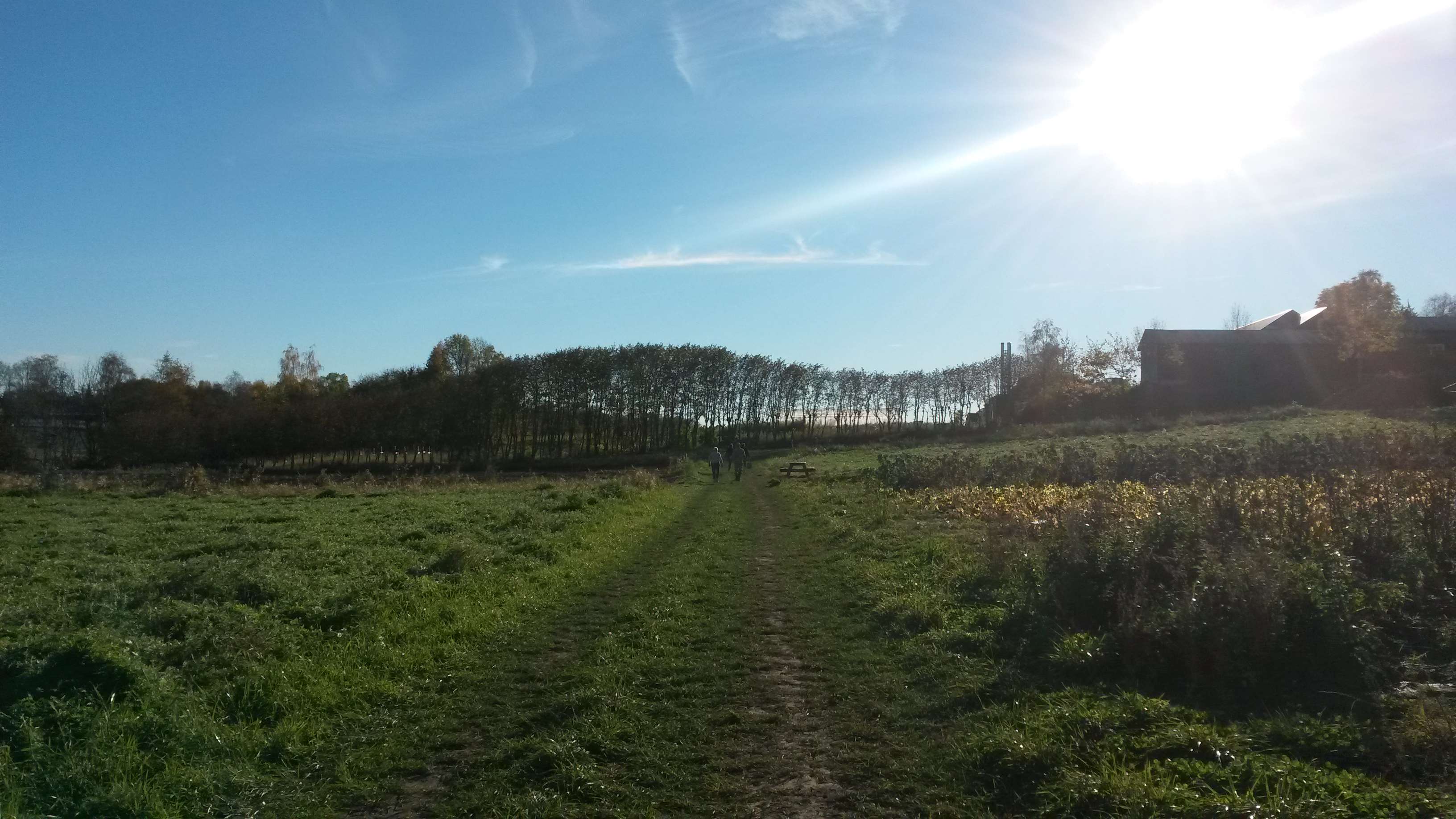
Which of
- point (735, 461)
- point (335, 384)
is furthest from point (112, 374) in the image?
point (735, 461)

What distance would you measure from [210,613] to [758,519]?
48.0 feet

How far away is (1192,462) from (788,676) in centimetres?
1902

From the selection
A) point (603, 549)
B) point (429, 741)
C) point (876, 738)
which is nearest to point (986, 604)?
point (876, 738)

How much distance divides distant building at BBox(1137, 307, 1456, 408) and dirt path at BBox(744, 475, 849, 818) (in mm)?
67199

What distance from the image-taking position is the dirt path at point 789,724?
5.30m

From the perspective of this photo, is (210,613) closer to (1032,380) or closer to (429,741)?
(429,741)

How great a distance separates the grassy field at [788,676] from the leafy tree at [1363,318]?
65.6 metres

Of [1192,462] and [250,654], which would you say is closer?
[250,654]

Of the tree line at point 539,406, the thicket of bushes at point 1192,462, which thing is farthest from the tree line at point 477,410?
the thicket of bushes at point 1192,462

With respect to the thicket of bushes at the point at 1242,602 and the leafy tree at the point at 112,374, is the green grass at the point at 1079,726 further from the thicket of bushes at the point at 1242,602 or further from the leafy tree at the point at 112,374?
the leafy tree at the point at 112,374

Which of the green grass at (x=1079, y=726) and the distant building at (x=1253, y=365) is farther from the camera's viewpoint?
the distant building at (x=1253, y=365)

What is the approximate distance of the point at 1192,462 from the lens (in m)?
23.0

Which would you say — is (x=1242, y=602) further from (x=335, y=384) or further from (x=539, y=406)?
(x=335, y=384)

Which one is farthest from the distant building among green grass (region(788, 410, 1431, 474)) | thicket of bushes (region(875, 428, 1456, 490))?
thicket of bushes (region(875, 428, 1456, 490))
